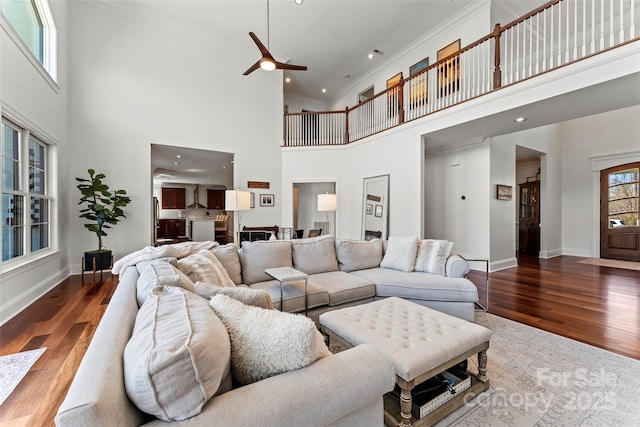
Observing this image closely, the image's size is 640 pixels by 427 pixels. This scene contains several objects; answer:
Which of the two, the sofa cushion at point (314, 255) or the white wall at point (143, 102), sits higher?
the white wall at point (143, 102)

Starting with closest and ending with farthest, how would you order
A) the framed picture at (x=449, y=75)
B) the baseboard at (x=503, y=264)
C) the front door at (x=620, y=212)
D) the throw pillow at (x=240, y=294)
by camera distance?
the throw pillow at (x=240, y=294) < the framed picture at (x=449, y=75) < the baseboard at (x=503, y=264) < the front door at (x=620, y=212)

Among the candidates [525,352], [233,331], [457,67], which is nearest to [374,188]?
[457,67]

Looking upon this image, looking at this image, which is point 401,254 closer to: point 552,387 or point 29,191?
point 552,387

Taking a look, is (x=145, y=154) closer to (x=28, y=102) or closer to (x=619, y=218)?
(x=28, y=102)

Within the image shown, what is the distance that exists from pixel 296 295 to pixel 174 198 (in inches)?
449

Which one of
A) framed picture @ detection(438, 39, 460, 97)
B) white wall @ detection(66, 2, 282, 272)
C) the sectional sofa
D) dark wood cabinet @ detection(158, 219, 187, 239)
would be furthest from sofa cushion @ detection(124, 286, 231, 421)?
dark wood cabinet @ detection(158, 219, 187, 239)

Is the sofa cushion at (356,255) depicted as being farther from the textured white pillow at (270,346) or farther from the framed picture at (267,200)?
the framed picture at (267,200)

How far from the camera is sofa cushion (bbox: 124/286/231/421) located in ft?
2.24

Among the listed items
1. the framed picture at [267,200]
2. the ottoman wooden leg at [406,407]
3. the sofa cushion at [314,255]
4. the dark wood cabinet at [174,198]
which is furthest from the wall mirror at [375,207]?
the dark wood cabinet at [174,198]

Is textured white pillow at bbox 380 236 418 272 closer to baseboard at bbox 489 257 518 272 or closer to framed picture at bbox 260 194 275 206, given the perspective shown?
baseboard at bbox 489 257 518 272

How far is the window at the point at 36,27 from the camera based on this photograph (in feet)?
10.6

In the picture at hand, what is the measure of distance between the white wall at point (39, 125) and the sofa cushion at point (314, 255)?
3.05 meters

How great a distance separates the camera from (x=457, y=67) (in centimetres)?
481

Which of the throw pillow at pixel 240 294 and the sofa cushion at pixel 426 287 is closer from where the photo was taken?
the throw pillow at pixel 240 294
